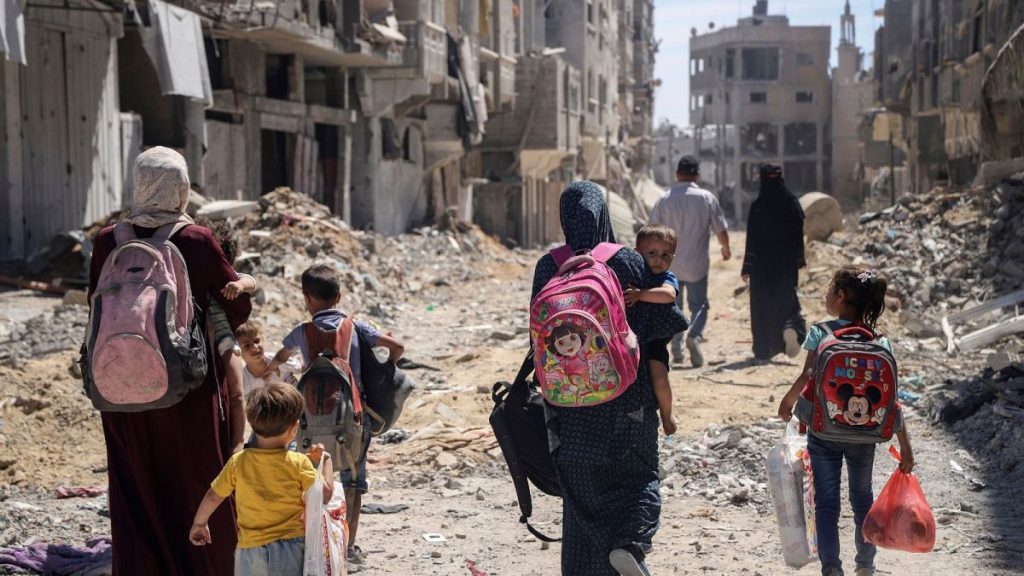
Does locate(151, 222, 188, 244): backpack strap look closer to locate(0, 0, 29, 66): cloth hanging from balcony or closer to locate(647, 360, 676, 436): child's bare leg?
locate(647, 360, 676, 436): child's bare leg

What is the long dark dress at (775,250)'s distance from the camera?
9.74 m

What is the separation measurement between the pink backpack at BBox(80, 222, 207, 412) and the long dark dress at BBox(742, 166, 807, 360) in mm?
6728

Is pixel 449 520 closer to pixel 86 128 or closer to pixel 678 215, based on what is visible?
pixel 678 215

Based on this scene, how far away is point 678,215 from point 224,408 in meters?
6.38

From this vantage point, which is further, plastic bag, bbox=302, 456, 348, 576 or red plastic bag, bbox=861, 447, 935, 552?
red plastic bag, bbox=861, 447, 935, 552

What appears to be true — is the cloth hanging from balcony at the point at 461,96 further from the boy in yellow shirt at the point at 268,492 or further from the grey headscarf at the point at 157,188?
the boy in yellow shirt at the point at 268,492

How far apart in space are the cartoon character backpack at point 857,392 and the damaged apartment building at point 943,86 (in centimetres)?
844

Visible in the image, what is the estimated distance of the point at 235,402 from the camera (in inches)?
156

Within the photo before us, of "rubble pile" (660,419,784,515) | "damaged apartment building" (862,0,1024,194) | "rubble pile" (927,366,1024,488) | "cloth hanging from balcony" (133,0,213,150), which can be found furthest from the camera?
"damaged apartment building" (862,0,1024,194)

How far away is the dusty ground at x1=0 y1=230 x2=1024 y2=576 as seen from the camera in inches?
208

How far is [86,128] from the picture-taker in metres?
13.6

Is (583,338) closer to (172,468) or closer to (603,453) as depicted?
(603,453)

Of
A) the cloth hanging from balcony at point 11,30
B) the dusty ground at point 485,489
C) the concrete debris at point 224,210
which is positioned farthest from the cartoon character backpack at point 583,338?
the concrete debris at point 224,210

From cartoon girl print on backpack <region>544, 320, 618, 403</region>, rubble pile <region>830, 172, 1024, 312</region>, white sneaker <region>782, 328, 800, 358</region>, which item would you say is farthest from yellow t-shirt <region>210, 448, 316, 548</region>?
rubble pile <region>830, 172, 1024, 312</region>
